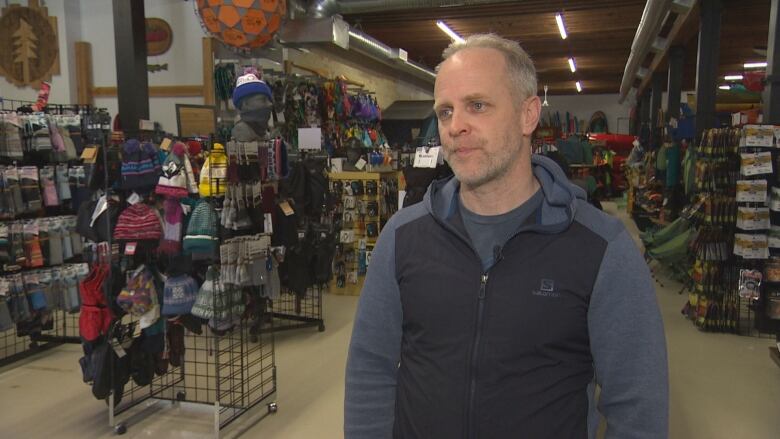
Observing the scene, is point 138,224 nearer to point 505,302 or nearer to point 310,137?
point 310,137

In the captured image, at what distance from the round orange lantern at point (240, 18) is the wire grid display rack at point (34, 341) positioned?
9.70ft

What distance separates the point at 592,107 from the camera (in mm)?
23250

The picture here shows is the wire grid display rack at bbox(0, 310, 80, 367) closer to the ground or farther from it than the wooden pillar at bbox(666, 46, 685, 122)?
closer to the ground

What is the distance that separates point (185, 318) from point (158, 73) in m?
5.41

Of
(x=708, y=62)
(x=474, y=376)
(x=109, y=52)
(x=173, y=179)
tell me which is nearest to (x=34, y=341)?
(x=173, y=179)

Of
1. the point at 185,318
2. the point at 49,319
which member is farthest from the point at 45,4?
the point at 185,318

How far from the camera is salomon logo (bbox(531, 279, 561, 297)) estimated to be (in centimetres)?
135

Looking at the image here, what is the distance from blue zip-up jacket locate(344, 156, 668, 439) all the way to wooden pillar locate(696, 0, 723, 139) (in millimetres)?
7013

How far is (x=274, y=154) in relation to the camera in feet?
14.2

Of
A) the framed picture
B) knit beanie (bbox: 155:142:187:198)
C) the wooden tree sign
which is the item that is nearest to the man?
knit beanie (bbox: 155:142:187:198)

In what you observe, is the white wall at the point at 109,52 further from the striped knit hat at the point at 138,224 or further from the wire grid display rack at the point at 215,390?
the striped knit hat at the point at 138,224

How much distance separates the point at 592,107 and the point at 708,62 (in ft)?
53.5

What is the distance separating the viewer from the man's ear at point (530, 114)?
147 centimetres

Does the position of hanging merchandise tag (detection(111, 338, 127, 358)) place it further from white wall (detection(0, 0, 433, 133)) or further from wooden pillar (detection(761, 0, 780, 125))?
wooden pillar (detection(761, 0, 780, 125))
